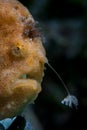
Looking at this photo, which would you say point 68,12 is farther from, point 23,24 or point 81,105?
point 23,24

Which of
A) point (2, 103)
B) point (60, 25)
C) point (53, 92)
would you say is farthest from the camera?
point (60, 25)

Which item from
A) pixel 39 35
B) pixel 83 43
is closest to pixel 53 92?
pixel 83 43

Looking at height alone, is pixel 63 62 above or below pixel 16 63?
below

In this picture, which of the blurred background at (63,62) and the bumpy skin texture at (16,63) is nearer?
the bumpy skin texture at (16,63)

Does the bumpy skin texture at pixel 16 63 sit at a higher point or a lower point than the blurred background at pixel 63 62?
higher

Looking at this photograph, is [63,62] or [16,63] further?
[63,62]
